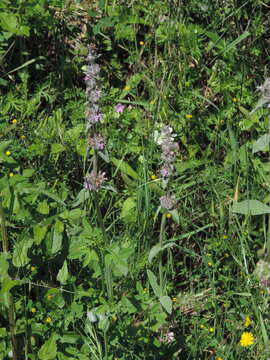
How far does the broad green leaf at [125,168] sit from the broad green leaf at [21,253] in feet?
2.70

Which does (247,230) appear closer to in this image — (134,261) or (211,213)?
(211,213)

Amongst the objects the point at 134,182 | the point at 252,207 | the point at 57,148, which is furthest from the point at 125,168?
the point at 252,207

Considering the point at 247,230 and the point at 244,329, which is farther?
the point at 247,230

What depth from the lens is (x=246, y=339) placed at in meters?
2.44

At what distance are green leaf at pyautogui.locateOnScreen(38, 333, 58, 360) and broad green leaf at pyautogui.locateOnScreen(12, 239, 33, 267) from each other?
1.11 ft

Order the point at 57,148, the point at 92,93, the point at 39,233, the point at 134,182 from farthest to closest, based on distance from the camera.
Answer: the point at 57,148 < the point at 134,182 < the point at 39,233 < the point at 92,93

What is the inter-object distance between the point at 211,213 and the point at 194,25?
137cm

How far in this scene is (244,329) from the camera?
2578mm

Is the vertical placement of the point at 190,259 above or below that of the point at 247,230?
below

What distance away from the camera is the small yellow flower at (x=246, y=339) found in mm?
2430

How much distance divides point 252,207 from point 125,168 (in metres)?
0.72

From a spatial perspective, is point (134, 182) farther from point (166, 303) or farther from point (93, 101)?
Answer: point (93, 101)

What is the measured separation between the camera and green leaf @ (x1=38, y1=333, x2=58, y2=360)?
2.36 metres

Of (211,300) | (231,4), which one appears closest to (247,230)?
(211,300)
